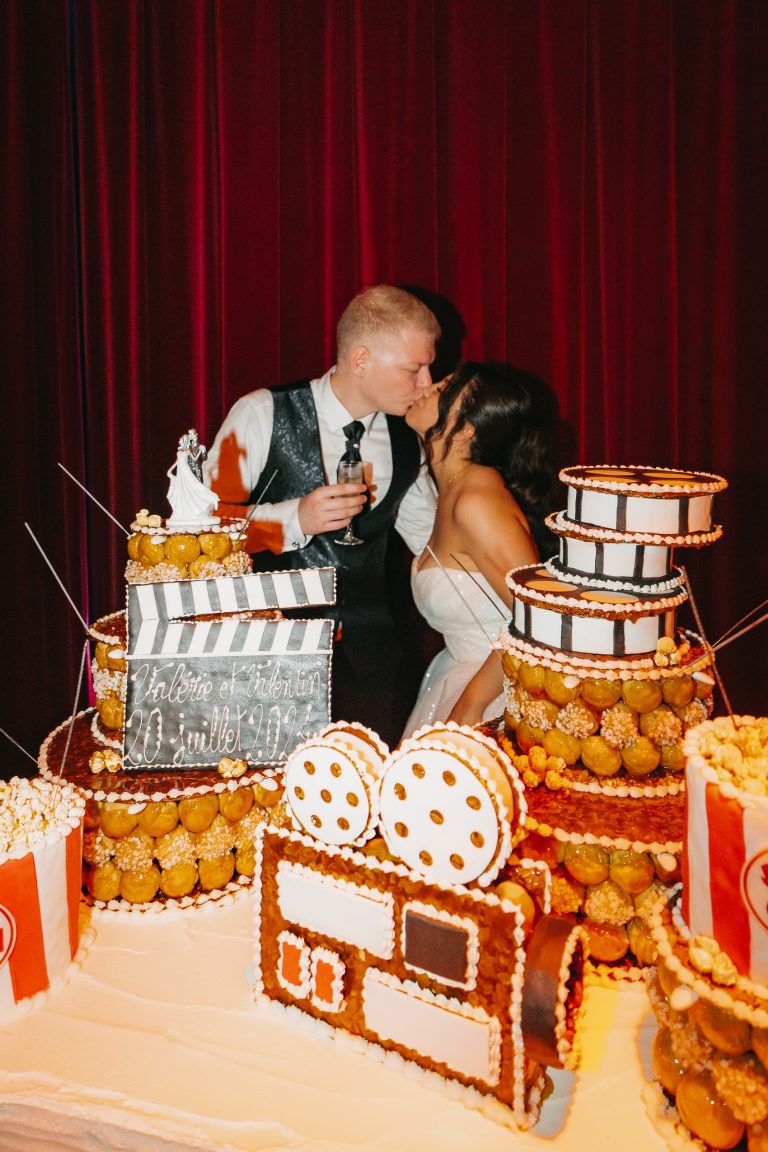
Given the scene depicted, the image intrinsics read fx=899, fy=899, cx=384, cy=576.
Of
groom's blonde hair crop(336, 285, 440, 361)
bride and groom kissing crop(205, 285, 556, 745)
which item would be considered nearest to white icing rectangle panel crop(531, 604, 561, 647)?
bride and groom kissing crop(205, 285, 556, 745)

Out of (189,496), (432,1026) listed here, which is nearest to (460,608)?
(189,496)

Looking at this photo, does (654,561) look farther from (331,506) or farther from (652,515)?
(331,506)

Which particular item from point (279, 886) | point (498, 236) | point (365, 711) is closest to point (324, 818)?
point (279, 886)

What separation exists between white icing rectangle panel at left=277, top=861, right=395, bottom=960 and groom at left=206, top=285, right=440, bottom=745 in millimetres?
1660

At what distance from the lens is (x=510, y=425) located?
10.1 ft

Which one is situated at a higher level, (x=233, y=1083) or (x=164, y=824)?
(x=164, y=824)

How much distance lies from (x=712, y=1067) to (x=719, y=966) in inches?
5.5

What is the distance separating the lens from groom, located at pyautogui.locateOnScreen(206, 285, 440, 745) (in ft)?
10.4

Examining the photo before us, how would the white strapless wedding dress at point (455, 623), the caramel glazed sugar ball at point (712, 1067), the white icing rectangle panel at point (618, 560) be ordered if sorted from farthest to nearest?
the white strapless wedding dress at point (455, 623) < the white icing rectangle panel at point (618, 560) < the caramel glazed sugar ball at point (712, 1067)

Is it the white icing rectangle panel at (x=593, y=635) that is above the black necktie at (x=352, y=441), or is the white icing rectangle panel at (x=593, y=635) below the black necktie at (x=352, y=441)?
below

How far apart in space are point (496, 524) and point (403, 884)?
162 cm

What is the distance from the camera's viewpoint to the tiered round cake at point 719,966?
110cm

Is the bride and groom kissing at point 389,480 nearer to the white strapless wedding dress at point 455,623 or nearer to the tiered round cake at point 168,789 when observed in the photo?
the white strapless wedding dress at point 455,623

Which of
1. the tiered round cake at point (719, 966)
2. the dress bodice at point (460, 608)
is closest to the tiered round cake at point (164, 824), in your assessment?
the tiered round cake at point (719, 966)
